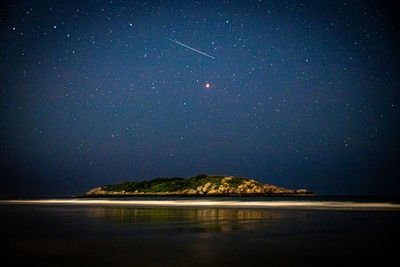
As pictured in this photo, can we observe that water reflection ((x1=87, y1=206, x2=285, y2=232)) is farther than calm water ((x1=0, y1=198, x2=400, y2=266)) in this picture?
Yes

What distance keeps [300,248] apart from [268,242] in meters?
1.68

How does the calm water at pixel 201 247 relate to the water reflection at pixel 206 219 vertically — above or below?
above

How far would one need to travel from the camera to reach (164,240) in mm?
15625

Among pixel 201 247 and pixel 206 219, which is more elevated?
pixel 201 247

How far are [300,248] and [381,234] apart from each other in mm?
5863

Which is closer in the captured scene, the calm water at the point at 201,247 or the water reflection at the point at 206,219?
the calm water at the point at 201,247

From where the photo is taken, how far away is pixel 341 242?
1477 centimetres

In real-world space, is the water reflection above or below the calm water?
below

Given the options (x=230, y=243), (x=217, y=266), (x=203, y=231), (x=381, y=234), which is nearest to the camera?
(x=217, y=266)

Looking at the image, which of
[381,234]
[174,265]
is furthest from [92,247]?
[381,234]

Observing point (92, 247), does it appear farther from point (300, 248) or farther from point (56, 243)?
point (300, 248)

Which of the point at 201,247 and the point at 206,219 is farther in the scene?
the point at 206,219

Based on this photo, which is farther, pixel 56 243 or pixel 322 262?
pixel 56 243

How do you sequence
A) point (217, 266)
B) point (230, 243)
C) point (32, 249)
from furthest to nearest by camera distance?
point (230, 243) < point (32, 249) < point (217, 266)
